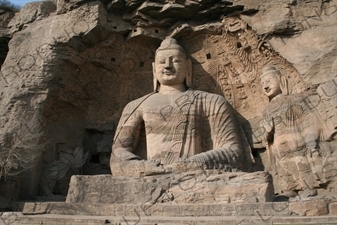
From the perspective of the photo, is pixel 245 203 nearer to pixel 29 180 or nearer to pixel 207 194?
pixel 207 194

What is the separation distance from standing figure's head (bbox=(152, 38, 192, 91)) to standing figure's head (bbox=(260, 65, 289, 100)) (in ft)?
5.30

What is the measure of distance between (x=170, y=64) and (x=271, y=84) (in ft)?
6.52

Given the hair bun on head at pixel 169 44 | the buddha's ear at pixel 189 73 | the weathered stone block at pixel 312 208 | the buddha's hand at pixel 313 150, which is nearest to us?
the weathered stone block at pixel 312 208

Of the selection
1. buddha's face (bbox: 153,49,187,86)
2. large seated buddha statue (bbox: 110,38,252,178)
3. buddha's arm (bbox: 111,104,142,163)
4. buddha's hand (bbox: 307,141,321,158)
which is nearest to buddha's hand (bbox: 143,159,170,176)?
large seated buddha statue (bbox: 110,38,252,178)

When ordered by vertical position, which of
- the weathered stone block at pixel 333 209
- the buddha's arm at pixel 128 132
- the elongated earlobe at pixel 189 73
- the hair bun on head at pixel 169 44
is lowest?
the weathered stone block at pixel 333 209

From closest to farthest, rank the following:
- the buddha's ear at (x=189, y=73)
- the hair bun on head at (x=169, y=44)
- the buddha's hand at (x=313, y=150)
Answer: the buddha's hand at (x=313, y=150), the hair bun on head at (x=169, y=44), the buddha's ear at (x=189, y=73)

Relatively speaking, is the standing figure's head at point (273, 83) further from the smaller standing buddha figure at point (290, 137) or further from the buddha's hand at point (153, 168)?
the buddha's hand at point (153, 168)

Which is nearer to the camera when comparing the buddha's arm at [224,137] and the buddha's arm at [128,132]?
the buddha's arm at [224,137]

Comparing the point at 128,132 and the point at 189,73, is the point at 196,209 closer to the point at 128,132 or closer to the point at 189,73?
the point at 128,132

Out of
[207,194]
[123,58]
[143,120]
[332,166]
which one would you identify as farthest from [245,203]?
[123,58]

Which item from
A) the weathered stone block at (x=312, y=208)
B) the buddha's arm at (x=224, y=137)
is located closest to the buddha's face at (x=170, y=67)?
the buddha's arm at (x=224, y=137)

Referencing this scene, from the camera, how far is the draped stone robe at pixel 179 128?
7.51m

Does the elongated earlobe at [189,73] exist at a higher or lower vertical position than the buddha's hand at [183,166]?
higher

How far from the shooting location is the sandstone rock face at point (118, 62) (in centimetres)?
772
